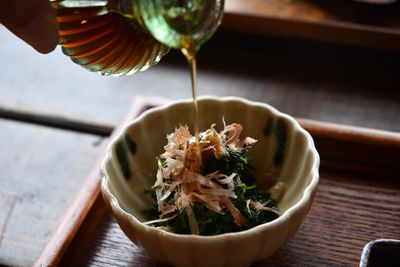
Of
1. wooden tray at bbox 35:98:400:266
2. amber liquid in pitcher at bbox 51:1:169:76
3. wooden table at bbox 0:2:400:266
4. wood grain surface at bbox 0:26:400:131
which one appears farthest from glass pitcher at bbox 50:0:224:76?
wood grain surface at bbox 0:26:400:131

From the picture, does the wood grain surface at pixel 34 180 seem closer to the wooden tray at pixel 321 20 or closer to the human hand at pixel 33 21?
the human hand at pixel 33 21

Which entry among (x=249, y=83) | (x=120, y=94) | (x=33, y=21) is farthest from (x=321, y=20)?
(x=33, y=21)

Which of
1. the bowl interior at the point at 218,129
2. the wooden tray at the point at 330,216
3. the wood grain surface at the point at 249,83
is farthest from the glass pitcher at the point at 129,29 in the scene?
the wood grain surface at the point at 249,83

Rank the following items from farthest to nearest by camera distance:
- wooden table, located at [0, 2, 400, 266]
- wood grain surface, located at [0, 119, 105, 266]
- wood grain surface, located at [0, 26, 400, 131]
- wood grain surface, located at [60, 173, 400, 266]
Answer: wood grain surface, located at [0, 26, 400, 131] → wooden table, located at [0, 2, 400, 266] → wood grain surface, located at [0, 119, 105, 266] → wood grain surface, located at [60, 173, 400, 266]

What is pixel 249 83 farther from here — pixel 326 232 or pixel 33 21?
pixel 33 21

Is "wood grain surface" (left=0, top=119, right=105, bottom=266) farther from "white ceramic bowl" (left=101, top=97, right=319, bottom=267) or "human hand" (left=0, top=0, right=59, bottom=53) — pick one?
"human hand" (left=0, top=0, right=59, bottom=53)

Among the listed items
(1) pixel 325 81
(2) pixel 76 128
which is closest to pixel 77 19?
(2) pixel 76 128

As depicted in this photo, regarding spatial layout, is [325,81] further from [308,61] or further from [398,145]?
[398,145]
